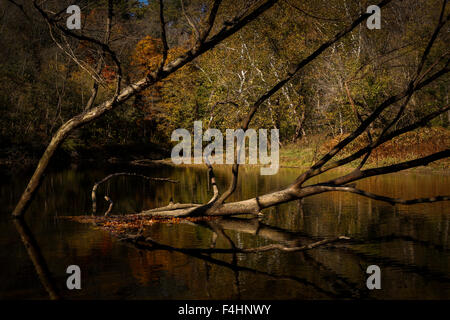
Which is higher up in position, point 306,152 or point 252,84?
point 252,84

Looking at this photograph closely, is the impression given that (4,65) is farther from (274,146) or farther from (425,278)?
(425,278)

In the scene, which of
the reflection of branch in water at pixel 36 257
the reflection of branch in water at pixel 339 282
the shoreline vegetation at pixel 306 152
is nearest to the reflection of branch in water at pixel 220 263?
the reflection of branch in water at pixel 339 282

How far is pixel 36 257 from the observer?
925cm

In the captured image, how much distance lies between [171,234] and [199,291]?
13.6 ft

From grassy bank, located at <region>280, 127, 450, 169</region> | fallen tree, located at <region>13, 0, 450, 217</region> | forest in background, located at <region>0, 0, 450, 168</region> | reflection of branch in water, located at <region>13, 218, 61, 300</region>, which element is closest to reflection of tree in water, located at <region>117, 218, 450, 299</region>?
fallen tree, located at <region>13, 0, 450, 217</region>

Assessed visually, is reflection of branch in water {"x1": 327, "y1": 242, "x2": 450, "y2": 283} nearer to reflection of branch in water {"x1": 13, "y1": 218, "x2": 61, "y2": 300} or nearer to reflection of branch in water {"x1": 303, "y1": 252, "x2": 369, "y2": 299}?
reflection of branch in water {"x1": 303, "y1": 252, "x2": 369, "y2": 299}

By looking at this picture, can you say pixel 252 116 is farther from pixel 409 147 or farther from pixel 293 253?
pixel 409 147

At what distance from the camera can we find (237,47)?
1345 inches

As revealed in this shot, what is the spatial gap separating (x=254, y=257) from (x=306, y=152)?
959 inches

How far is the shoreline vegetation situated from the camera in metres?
26.7

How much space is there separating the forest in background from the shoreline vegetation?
0.11 meters

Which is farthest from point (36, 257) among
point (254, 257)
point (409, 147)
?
point (409, 147)

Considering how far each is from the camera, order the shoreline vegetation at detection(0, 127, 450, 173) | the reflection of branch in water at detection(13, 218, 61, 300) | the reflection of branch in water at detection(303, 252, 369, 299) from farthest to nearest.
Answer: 1. the shoreline vegetation at detection(0, 127, 450, 173)
2. the reflection of branch in water at detection(13, 218, 61, 300)
3. the reflection of branch in water at detection(303, 252, 369, 299)
